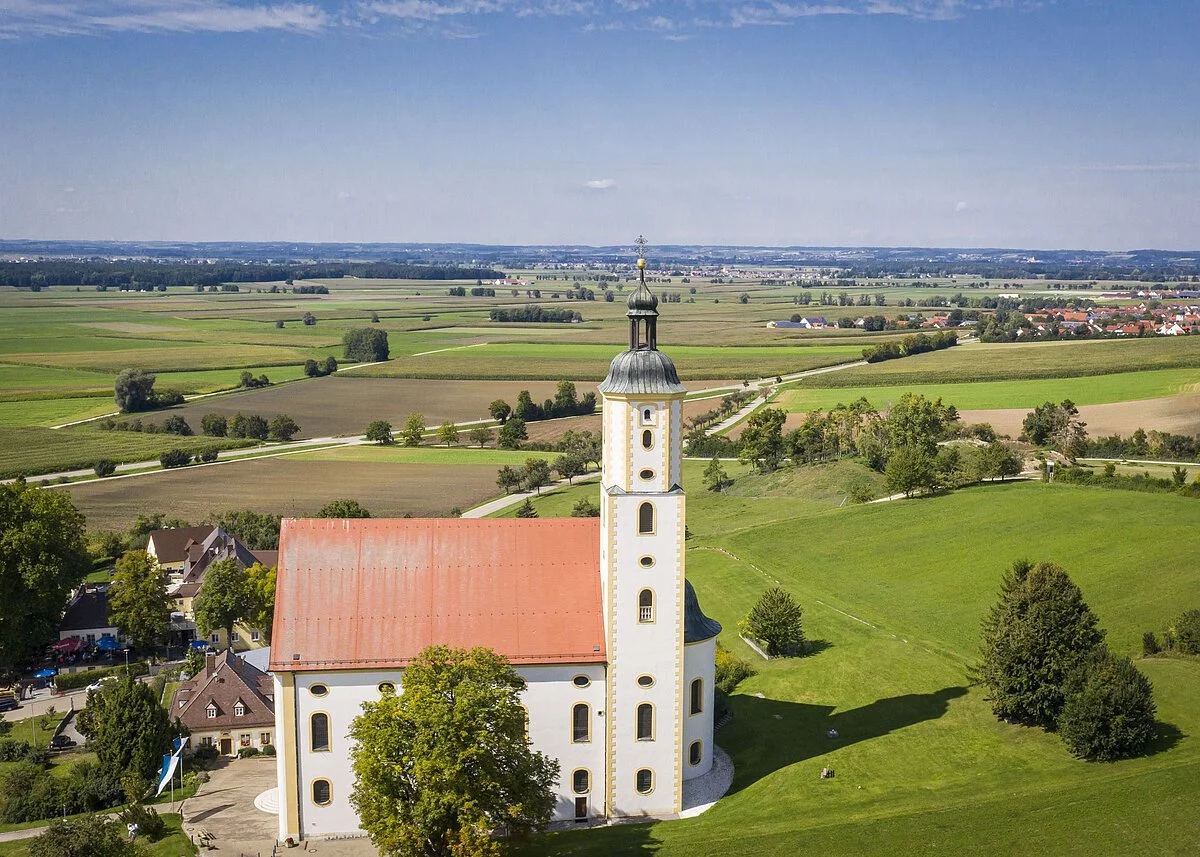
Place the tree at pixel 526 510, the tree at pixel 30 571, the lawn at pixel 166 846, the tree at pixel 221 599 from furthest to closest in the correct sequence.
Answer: the tree at pixel 526 510, the tree at pixel 221 599, the tree at pixel 30 571, the lawn at pixel 166 846

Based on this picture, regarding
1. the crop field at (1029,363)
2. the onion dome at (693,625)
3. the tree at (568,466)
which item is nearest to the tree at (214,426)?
the tree at (568,466)

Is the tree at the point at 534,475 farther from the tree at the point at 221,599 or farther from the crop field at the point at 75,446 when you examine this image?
the tree at the point at 221,599

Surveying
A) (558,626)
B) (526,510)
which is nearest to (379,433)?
(526,510)

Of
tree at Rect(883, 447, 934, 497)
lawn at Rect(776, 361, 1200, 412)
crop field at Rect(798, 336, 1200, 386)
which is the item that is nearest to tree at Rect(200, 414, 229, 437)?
lawn at Rect(776, 361, 1200, 412)

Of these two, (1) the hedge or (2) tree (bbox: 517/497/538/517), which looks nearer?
(1) the hedge

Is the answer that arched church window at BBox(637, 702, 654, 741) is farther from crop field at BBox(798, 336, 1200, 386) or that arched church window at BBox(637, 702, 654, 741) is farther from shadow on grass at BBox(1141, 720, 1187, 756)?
crop field at BBox(798, 336, 1200, 386)

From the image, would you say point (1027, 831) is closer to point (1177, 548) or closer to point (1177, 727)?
point (1177, 727)

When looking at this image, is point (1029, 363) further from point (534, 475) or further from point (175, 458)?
point (175, 458)
